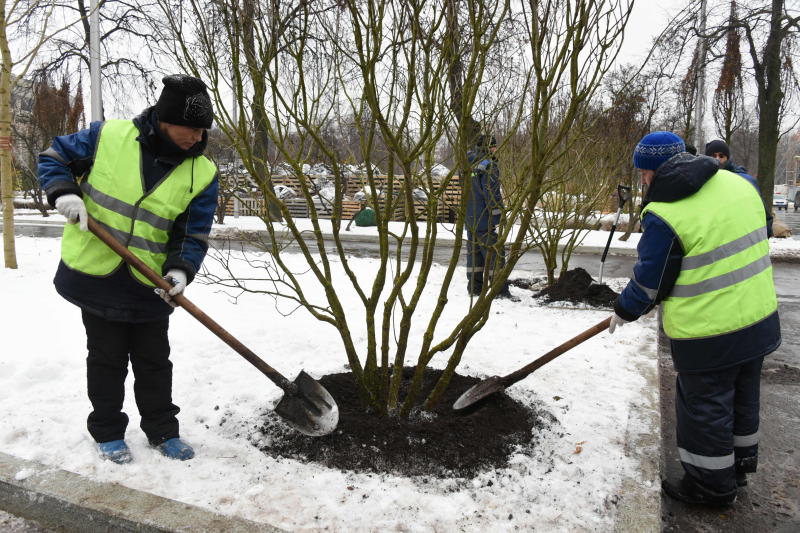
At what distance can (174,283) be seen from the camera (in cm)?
266

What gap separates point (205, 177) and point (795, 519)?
120 inches

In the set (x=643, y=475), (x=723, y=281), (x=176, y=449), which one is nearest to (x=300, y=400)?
(x=176, y=449)

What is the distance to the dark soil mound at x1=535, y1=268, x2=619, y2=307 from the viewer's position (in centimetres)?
636

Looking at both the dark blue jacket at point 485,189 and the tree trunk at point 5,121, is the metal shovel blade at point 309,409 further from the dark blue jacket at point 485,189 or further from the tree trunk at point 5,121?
the tree trunk at point 5,121

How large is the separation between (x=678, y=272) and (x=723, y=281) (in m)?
0.17

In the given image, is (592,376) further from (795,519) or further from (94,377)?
(94,377)

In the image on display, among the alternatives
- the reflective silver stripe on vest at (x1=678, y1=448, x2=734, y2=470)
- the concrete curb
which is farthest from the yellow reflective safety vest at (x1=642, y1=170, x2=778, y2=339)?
the concrete curb

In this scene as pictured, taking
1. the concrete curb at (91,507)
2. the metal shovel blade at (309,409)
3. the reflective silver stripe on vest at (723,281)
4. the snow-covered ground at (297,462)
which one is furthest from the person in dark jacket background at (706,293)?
the concrete curb at (91,507)

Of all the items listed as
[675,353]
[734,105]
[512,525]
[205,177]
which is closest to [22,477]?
[205,177]

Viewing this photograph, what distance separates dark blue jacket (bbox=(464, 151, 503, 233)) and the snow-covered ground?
102 cm

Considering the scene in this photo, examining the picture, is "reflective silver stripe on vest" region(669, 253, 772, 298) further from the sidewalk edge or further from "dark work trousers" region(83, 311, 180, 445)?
"dark work trousers" region(83, 311, 180, 445)

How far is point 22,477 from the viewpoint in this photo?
93.2 inches

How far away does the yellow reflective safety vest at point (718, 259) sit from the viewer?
2480 millimetres

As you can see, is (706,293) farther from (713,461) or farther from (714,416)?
(713,461)
